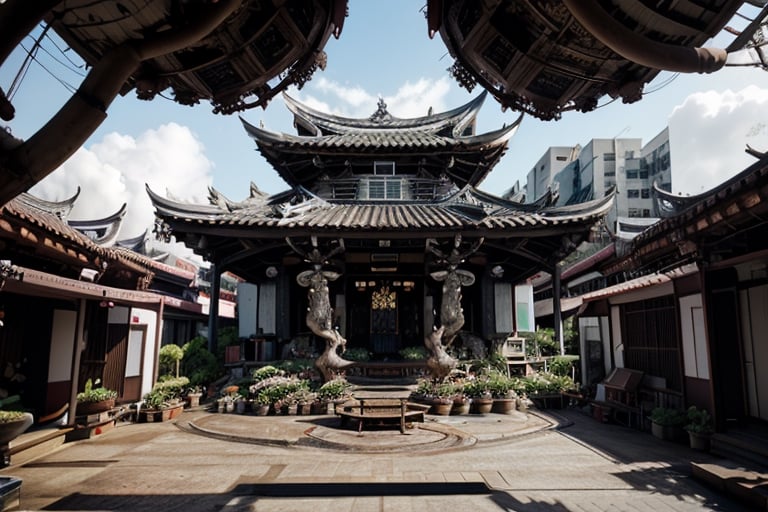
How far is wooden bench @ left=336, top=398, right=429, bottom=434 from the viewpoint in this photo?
9.22 meters

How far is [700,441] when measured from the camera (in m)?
7.85

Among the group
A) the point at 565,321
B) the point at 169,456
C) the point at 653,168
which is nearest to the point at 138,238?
the point at 169,456

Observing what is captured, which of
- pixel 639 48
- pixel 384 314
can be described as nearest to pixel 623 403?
pixel 384 314

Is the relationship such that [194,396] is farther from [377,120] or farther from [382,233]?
[377,120]

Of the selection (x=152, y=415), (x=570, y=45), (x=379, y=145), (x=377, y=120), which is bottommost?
(x=152, y=415)

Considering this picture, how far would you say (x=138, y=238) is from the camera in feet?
76.2

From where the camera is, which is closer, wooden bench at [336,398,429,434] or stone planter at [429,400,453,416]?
wooden bench at [336,398,429,434]

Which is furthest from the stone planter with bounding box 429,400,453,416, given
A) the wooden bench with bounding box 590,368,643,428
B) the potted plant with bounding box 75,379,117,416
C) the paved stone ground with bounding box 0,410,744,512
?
the potted plant with bounding box 75,379,117,416

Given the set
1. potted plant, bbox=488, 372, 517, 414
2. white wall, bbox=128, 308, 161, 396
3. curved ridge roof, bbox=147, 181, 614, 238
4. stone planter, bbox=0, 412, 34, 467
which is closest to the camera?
stone planter, bbox=0, 412, 34, 467

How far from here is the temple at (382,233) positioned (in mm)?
13219

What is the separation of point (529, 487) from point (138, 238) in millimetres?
22648

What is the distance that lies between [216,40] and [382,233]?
9430 mm

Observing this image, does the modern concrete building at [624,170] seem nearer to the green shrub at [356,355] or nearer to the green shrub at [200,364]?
the green shrub at [356,355]

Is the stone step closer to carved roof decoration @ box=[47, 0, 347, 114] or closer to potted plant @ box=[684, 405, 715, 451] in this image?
potted plant @ box=[684, 405, 715, 451]
